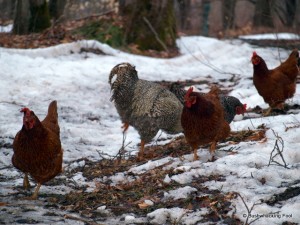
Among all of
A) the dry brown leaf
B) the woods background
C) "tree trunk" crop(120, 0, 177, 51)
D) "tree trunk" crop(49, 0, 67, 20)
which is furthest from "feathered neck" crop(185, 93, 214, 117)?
"tree trunk" crop(49, 0, 67, 20)

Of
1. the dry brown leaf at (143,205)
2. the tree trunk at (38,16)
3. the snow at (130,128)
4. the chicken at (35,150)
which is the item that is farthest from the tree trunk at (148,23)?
the dry brown leaf at (143,205)

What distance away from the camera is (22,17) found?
13.1 m

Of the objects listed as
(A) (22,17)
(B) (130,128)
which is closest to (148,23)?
(A) (22,17)

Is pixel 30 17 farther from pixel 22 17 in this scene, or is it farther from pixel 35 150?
pixel 35 150

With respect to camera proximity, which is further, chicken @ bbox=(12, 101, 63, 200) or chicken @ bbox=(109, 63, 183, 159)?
chicken @ bbox=(109, 63, 183, 159)

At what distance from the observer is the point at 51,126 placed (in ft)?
17.5

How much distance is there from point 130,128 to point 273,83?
2590 mm

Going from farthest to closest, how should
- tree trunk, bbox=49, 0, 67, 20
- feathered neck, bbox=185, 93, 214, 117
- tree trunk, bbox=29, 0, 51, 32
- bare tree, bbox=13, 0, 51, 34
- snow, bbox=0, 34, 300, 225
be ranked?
tree trunk, bbox=49, 0, 67, 20
tree trunk, bbox=29, 0, 51, 32
bare tree, bbox=13, 0, 51, 34
feathered neck, bbox=185, 93, 214, 117
snow, bbox=0, 34, 300, 225

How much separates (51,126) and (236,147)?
2285 mm

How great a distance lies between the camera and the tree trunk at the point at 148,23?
14172mm

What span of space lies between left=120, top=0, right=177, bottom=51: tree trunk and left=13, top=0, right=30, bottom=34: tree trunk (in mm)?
2925

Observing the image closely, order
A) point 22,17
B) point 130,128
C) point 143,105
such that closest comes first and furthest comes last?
point 143,105
point 130,128
point 22,17

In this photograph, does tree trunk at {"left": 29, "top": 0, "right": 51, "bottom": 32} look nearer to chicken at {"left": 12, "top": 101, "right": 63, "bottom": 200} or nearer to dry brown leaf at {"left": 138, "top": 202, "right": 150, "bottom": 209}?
chicken at {"left": 12, "top": 101, "right": 63, "bottom": 200}

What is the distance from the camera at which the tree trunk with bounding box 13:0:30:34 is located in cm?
1269
